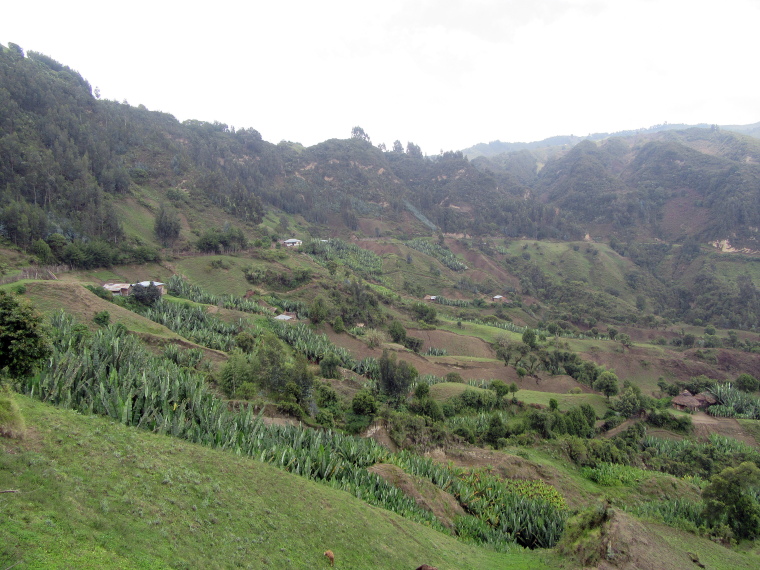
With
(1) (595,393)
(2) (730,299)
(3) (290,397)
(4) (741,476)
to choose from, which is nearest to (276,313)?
(3) (290,397)

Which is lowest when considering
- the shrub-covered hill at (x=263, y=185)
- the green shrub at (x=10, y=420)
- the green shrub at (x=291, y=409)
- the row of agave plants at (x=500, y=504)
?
the row of agave plants at (x=500, y=504)

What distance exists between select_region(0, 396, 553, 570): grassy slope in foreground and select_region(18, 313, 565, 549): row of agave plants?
183 cm

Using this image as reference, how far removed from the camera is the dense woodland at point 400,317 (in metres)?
22.9

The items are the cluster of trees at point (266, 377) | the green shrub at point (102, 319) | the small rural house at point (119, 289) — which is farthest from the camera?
the small rural house at point (119, 289)

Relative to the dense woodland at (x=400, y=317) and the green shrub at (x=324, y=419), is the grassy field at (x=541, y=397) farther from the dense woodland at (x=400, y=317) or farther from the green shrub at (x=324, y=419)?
the green shrub at (x=324, y=419)

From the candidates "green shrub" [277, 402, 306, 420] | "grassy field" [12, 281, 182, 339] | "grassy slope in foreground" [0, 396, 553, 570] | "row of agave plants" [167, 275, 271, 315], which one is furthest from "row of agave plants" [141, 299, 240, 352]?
"grassy slope in foreground" [0, 396, 553, 570]

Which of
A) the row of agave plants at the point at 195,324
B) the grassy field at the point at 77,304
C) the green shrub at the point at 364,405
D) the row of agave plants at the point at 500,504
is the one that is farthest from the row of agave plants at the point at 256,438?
the row of agave plants at the point at 195,324

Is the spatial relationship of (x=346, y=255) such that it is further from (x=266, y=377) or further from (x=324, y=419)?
(x=324, y=419)

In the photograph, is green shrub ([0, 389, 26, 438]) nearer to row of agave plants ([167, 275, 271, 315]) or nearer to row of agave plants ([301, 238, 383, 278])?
row of agave plants ([167, 275, 271, 315])

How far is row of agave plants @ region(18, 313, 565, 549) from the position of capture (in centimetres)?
1905

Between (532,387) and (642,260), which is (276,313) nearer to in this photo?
(532,387)

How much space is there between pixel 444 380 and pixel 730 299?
74.7 metres

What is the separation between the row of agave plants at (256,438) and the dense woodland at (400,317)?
0.16m

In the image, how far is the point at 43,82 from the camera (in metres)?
86.3
